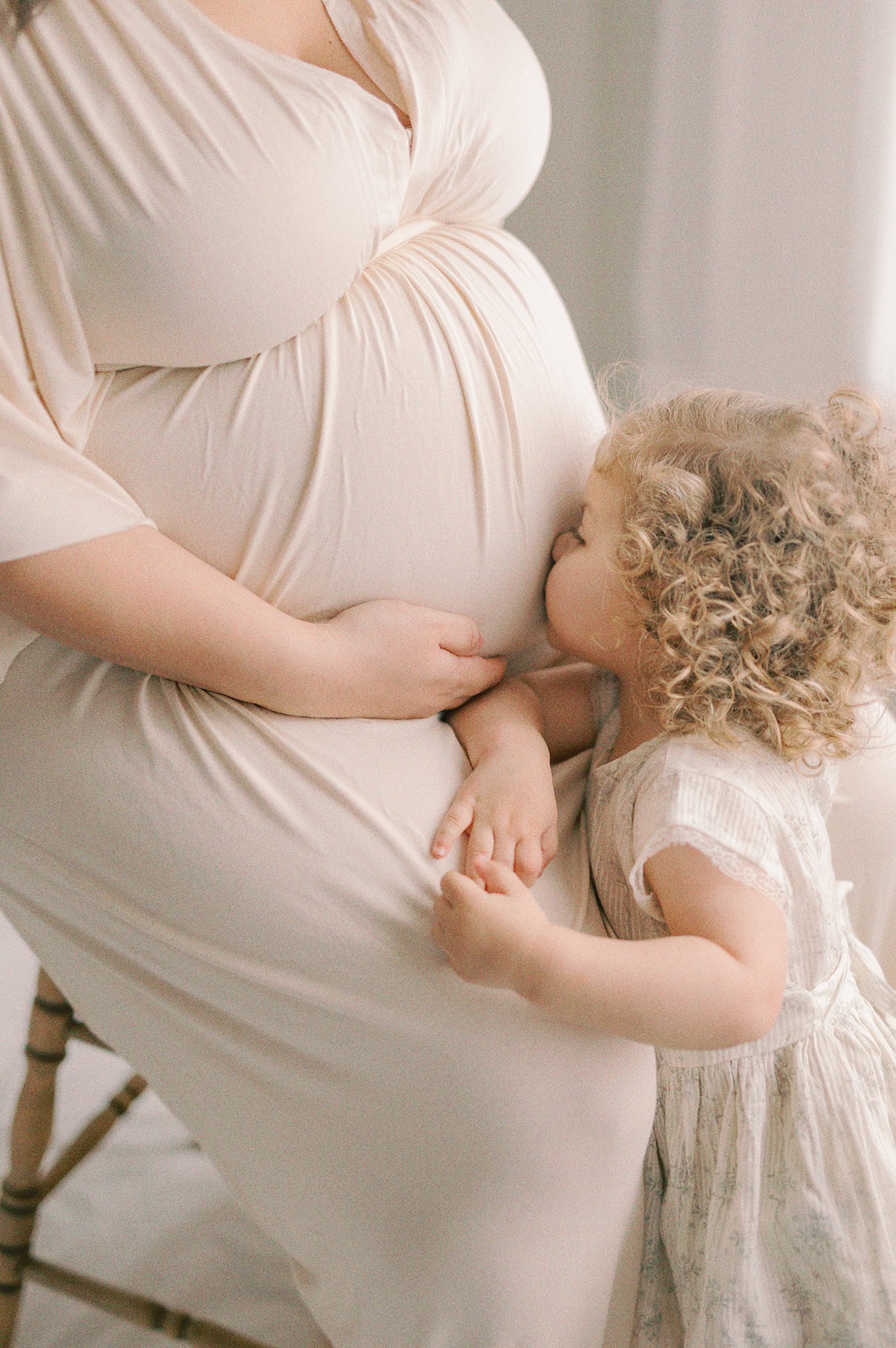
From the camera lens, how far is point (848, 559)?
75 cm

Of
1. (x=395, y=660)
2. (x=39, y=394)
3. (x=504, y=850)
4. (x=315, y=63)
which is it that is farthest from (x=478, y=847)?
(x=315, y=63)

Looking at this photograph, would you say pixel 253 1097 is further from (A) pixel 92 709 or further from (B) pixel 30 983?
(B) pixel 30 983

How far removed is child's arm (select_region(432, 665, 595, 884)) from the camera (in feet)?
2.39

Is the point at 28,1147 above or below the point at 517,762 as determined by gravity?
below

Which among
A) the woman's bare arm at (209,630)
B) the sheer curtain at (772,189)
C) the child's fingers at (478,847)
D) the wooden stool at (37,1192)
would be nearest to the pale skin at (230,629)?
the woman's bare arm at (209,630)

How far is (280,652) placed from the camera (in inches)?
28.5

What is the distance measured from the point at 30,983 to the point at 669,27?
157 centimetres

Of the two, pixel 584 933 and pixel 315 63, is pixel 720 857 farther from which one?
pixel 315 63

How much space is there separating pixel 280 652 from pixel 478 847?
0.17 meters

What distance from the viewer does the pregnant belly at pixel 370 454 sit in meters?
0.75

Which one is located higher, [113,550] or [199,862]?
[113,550]

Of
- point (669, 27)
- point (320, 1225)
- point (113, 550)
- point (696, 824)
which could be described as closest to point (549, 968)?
point (696, 824)

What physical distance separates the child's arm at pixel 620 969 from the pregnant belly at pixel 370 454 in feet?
0.71

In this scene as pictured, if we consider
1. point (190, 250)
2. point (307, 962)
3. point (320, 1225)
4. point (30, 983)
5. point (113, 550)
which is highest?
point (190, 250)
